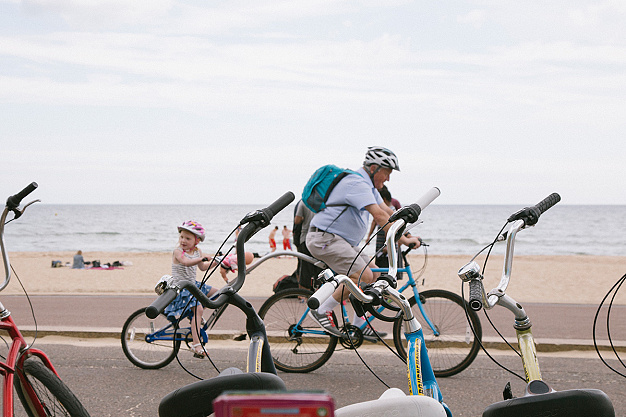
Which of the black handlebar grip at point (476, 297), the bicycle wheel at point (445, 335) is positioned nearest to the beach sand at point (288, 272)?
the bicycle wheel at point (445, 335)

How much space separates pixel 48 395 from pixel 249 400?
226cm

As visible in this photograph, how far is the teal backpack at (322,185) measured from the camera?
5.72 m

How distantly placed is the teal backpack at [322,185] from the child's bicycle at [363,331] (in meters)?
0.80

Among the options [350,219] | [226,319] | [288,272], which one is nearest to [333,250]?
[350,219]

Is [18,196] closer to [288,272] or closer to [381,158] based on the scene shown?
[381,158]

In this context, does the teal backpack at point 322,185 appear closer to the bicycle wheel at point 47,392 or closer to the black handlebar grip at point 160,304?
the bicycle wheel at point 47,392

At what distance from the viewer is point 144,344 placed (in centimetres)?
608

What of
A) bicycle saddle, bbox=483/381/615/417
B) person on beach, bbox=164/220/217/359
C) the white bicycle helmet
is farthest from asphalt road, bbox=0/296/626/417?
bicycle saddle, bbox=483/381/615/417

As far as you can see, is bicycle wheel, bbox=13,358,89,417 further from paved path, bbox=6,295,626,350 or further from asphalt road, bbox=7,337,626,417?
paved path, bbox=6,295,626,350

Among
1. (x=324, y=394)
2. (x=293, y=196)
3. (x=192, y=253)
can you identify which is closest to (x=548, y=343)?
(x=192, y=253)

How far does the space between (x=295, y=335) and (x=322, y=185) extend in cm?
144

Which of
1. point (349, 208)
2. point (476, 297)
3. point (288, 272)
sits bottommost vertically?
point (288, 272)

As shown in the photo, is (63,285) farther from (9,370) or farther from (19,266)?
(9,370)

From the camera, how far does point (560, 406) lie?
6.04 feet
